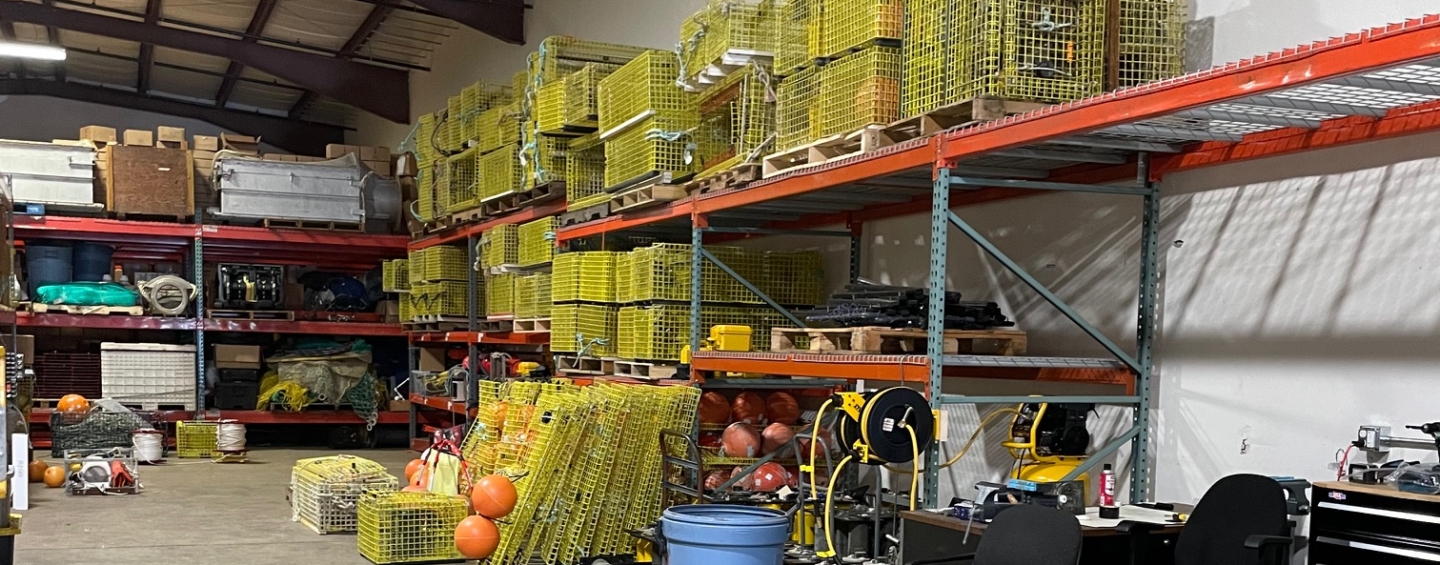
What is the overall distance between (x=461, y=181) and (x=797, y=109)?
8.14m

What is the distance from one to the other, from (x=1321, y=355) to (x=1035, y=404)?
1.44 metres

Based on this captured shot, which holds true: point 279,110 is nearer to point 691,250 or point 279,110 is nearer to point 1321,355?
point 691,250

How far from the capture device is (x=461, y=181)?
14.9 meters

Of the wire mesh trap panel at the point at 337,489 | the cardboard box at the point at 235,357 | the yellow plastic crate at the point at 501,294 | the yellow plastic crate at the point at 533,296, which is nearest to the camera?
the wire mesh trap panel at the point at 337,489

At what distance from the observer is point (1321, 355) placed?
5.52 m

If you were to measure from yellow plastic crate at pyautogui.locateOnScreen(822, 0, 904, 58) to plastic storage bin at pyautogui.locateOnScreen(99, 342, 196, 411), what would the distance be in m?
12.2

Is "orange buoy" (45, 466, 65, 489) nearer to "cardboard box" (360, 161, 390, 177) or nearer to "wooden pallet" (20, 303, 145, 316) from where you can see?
"wooden pallet" (20, 303, 145, 316)

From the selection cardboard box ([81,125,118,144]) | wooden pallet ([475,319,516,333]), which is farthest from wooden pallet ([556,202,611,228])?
cardboard box ([81,125,118,144])

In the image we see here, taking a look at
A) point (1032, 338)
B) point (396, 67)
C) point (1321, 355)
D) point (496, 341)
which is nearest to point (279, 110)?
point (396, 67)

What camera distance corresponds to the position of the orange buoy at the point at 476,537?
767 cm

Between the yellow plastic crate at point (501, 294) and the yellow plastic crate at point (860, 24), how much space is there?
6764mm

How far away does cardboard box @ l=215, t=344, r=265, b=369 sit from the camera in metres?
16.7

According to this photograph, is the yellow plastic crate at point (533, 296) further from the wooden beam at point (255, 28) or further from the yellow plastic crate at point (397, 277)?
the wooden beam at point (255, 28)

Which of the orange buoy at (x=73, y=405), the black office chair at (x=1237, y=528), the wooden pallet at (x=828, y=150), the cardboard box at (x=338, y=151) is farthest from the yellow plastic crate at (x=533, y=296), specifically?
the black office chair at (x=1237, y=528)
